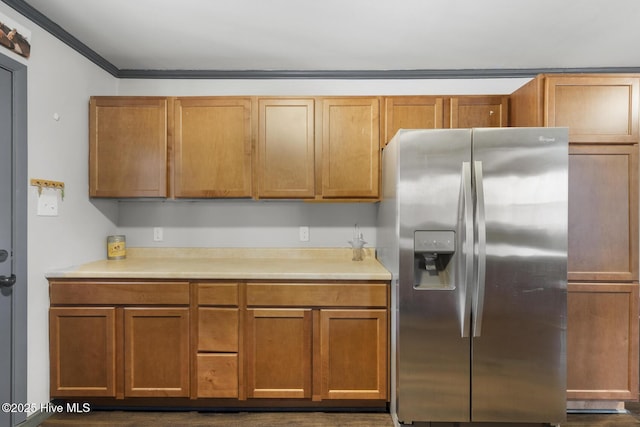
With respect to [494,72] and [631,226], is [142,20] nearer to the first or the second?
[494,72]

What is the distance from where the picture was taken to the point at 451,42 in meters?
2.38

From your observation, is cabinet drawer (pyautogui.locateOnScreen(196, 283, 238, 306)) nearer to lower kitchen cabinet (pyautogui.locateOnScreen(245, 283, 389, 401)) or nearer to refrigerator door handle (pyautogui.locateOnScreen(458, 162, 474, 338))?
lower kitchen cabinet (pyautogui.locateOnScreen(245, 283, 389, 401))

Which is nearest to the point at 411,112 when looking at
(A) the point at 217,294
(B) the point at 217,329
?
(A) the point at 217,294

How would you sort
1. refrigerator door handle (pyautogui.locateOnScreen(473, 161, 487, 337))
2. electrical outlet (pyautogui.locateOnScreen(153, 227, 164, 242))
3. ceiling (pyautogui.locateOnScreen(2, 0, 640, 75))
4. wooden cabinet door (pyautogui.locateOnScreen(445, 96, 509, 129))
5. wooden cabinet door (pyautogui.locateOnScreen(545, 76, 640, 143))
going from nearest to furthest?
refrigerator door handle (pyautogui.locateOnScreen(473, 161, 487, 337))
ceiling (pyautogui.locateOnScreen(2, 0, 640, 75))
wooden cabinet door (pyautogui.locateOnScreen(545, 76, 640, 143))
wooden cabinet door (pyautogui.locateOnScreen(445, 96, 509, 129))
electrical outlet (pyautogui.locateOnScreen(153, 227, 164, 242))

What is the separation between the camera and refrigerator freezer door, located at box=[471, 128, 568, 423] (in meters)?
1.84

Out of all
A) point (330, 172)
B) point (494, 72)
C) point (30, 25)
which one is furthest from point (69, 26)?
point (494, 72)

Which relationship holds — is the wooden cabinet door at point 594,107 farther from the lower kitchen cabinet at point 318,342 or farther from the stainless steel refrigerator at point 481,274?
the lower kitchen cabinet at point 318,342

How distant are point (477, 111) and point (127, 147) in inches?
99.2

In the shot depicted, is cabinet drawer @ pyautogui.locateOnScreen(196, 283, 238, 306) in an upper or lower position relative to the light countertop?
lower

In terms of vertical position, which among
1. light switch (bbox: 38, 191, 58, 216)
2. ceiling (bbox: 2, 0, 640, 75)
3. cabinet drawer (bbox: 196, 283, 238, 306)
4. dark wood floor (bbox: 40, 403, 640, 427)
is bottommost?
dark wood floor (bbox: 40, 403, 640, 427)

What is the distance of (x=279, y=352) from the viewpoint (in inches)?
85.8

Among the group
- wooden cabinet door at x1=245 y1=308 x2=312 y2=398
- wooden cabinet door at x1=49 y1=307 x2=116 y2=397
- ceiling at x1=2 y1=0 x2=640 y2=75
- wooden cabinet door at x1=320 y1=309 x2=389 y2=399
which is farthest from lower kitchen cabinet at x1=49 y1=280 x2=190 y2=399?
ceiling at x1=2 y1=0 x2=640 y2=75

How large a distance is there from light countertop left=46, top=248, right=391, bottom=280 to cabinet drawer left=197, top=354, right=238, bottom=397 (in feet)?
1.64

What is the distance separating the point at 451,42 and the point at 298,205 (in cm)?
160
